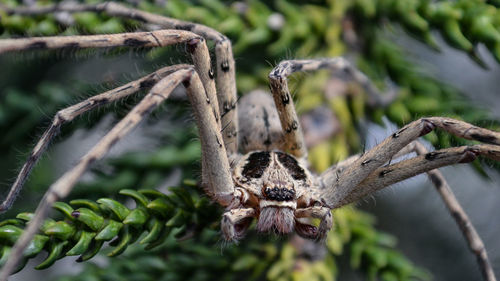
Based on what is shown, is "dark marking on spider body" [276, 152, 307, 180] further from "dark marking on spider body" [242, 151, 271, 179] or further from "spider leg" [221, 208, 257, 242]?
"spider leg" [221, 208, 257, 242]

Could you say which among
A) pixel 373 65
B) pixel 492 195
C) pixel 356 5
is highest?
pixel 356 5

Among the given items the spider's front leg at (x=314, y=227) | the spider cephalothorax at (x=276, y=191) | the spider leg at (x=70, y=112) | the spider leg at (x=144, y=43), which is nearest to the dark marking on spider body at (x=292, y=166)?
the spider cephalothorax at (x=276, y=191)

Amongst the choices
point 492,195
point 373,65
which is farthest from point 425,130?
point 492,195

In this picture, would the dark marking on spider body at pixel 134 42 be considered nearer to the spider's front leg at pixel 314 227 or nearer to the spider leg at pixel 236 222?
the spider leg at pixel 236 222

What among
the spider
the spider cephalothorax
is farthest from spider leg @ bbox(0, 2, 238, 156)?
the spider cephalothorax

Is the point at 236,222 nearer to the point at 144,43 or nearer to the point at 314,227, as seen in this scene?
the point at 314,227

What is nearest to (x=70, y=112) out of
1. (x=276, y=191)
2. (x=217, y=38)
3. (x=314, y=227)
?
(x=217, y=38)

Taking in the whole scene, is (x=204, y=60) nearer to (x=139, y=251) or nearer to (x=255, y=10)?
(x=255, y=10)
